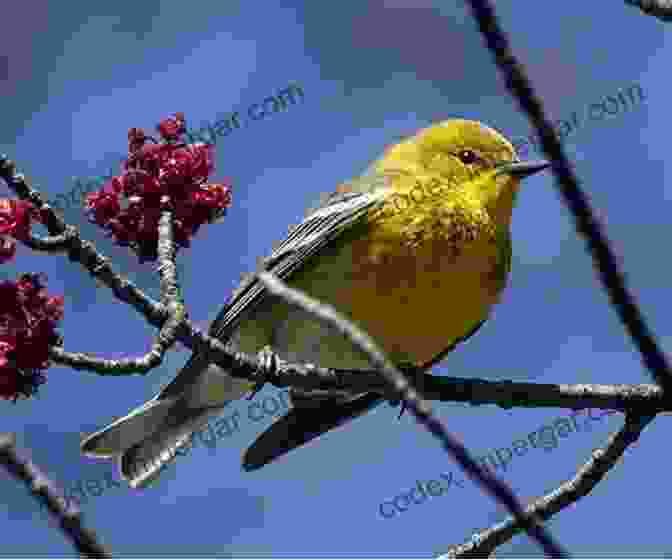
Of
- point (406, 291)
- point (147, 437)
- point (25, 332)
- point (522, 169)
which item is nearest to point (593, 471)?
point (406, 291)

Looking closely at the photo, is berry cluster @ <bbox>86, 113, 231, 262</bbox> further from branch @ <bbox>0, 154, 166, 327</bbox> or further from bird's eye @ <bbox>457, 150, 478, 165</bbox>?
bird's eye @ <bbox>457, 150, 478, 165</bbox>

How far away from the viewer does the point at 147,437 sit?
6758mm

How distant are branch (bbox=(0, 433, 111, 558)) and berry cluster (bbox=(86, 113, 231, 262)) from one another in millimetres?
2472

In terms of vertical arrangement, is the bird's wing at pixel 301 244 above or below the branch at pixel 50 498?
below

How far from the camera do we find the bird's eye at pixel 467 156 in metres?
6.91

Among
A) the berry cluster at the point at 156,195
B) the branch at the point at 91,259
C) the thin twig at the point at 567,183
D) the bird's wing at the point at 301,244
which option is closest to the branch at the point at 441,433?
the thin twig at the point at 567,183

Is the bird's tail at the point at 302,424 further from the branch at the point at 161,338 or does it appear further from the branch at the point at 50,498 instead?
the branch at the point at 50,498

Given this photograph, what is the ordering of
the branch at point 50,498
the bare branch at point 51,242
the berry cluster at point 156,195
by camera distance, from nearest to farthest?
the branch at point 50,498 < the bare branch at point 51,242 < the berry cluster at point 156,195

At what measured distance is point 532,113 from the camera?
1545mm

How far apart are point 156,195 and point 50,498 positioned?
2544mm

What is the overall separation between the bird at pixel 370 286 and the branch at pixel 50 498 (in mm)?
4119

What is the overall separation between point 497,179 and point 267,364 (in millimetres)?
2808

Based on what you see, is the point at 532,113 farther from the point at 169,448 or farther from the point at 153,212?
the point at 169,448

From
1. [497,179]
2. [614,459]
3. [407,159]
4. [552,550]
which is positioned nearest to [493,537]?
[614,459]
